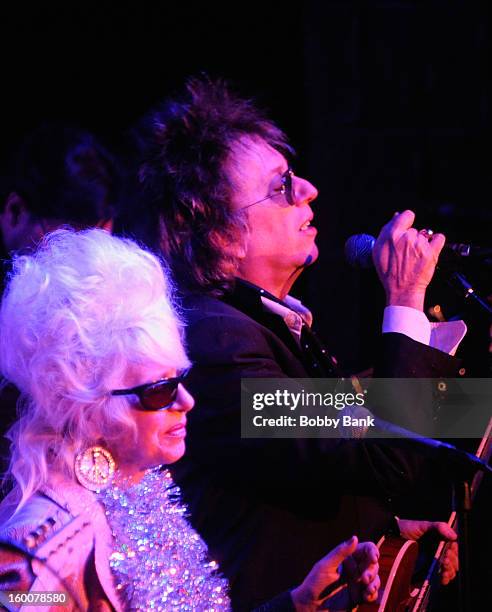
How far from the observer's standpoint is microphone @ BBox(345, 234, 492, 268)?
2.21 m

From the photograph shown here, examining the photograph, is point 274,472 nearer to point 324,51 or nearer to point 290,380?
point 290,380

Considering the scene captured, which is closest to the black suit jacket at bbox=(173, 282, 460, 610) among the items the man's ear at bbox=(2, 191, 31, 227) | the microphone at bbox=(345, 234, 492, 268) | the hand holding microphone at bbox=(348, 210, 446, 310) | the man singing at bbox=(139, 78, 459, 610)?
the man singing at bbox=(139, 78, 459, 610)

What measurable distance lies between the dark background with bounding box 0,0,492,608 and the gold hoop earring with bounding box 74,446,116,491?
1965mm

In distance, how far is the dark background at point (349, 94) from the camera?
11.3 ft

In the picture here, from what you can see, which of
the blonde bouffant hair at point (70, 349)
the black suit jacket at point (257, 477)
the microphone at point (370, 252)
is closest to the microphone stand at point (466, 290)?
the microphone at point (370, 252)

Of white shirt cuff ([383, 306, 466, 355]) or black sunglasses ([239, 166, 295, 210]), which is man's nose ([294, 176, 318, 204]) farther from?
white shirt cuff ([383, 306, 466, 355])

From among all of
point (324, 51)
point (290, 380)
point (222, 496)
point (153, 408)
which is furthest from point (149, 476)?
point (324, 51)

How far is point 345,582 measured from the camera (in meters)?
1.80

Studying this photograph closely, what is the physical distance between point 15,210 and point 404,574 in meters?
1.36

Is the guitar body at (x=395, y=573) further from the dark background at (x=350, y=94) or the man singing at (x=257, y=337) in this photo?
the dark background at (x=350, y=94)

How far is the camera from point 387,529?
2326 mm

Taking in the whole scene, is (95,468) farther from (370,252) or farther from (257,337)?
(370,252)

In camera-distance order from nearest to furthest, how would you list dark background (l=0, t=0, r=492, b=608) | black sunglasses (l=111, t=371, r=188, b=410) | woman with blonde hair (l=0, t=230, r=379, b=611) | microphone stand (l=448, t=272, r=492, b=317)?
1. woman with blonde hair (l=0, t=230, r=379, b=611)
2. black sunglasses (l=111, t=371, r=188, b=410)
3. microphone stand (l=448, t=272, r=492, b=317)
4. dark background (l=0, t=0, r=492, b=608)

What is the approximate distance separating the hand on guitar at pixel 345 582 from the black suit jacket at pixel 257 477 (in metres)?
0.24
